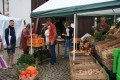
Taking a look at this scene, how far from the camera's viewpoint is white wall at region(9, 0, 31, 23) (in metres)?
22.3

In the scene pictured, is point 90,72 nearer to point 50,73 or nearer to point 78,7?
point 78,7

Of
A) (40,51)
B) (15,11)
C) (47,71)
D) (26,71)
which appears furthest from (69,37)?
(15,11)

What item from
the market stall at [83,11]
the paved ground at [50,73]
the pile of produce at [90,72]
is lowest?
the paved ground at [50,73]

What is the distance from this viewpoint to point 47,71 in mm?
11227

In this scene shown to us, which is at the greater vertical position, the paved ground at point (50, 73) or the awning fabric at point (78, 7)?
the awning fabric at point (78, 7)

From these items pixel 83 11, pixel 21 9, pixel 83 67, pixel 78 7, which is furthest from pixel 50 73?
pixel 21 9

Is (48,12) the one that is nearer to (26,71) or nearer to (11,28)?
(11,28)

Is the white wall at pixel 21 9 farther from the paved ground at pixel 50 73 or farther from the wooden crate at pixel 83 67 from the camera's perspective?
the wooden crate at pixel 83 67

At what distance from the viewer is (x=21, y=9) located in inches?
898

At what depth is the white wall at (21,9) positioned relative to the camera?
73.3 ft

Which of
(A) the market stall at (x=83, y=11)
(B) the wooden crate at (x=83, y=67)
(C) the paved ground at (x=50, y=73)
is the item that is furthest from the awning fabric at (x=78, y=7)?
(C) the paved ground at (x=50, y=73)

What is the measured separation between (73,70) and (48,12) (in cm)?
272

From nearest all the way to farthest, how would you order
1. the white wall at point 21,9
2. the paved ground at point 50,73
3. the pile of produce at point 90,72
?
the pile of produce at point 90,72 < the paved ground at point 50,73 < the white wall at point 21,9

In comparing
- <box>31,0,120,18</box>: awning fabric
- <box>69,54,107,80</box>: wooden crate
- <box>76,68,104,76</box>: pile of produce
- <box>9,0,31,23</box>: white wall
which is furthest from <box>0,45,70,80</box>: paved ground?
<box>9,0,31,23</box>: white wall
